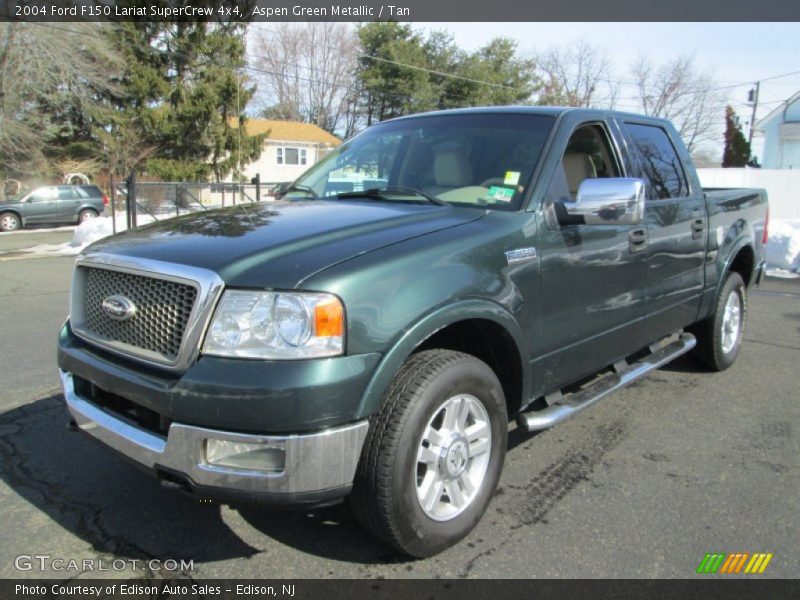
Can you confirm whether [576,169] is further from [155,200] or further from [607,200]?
[155,200]

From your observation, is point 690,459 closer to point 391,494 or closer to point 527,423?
point 527,423

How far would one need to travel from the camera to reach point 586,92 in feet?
176

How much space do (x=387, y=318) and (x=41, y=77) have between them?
2802cm

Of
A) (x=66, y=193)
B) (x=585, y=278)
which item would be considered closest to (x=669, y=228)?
(x=585, y=278)

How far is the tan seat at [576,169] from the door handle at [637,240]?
42cm

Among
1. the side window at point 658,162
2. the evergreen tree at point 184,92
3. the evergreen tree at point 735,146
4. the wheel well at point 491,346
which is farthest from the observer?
the evergreen tree at point 735,146

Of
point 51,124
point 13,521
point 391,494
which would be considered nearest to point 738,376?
point 391,494

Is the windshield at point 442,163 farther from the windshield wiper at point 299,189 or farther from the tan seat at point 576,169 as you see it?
the tan seat at point 576,169

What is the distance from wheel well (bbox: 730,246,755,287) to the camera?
17.9ft

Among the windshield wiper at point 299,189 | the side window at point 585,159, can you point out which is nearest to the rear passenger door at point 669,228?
the side window at point 585,159

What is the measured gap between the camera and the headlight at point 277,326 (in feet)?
7.13

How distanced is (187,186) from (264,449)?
53.2ft

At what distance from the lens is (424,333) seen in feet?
8.03

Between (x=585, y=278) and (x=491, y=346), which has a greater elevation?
(x=585, y=278)
